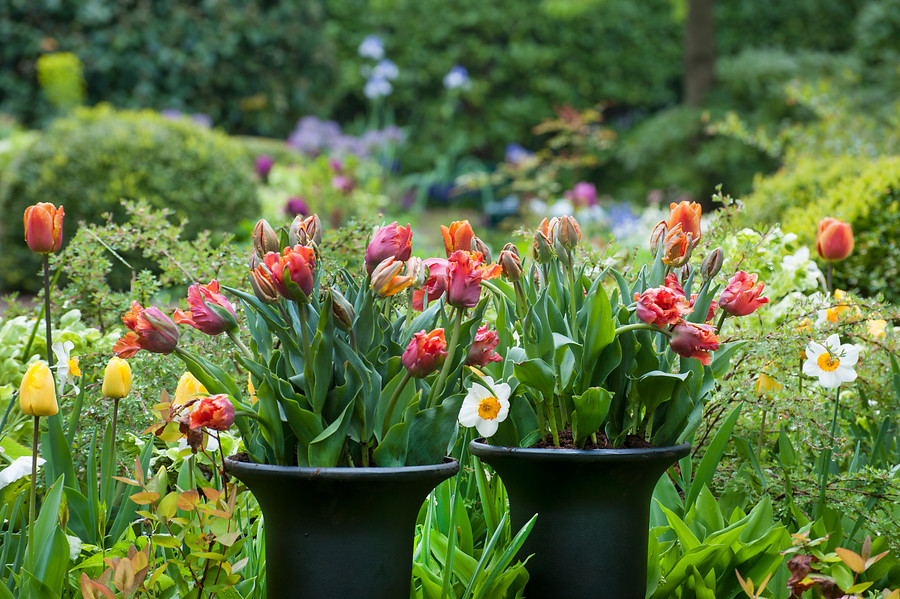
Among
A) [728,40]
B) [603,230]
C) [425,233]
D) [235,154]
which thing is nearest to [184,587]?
[235,154]

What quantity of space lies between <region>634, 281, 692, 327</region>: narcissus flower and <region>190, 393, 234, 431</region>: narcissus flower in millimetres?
587

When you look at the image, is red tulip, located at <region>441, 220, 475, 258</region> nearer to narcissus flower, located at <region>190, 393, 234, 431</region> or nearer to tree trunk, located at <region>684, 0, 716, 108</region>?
narcissus flower, located at <region>190, 393, 234, 431</region>

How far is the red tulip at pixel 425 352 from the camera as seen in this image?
1.11m

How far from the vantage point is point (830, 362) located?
1615mm

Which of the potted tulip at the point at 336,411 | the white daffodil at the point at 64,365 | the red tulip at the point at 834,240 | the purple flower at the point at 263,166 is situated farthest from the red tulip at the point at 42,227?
the purple flower at the point at 263,166

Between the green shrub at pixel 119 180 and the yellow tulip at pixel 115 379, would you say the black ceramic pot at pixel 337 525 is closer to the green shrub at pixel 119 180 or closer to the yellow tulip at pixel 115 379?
the yellow tulip at pixel 115 379

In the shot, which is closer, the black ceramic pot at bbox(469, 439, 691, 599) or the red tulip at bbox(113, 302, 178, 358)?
the red tulip at bbox(113, 302, 178, 358)

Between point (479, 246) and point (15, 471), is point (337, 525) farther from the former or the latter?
point (15, 471)

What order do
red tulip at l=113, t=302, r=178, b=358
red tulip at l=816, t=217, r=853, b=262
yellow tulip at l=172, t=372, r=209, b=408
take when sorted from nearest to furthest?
red tulip at l=113, t=302, r=178, b=358, yellow tulip at l=172, t=372, r=209, b=408, red tulip at l=816, t=217, r=853, b=262

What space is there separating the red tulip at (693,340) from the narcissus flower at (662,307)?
0.06 ft

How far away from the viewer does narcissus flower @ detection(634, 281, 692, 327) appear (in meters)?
1.21

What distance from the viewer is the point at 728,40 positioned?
12.5 metres

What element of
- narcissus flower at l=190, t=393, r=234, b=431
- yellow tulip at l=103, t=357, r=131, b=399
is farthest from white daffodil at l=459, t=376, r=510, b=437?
yellow tulip at l=103, t=357, r=131, b=399

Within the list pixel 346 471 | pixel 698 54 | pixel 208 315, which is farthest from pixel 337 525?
pixel 698 54
